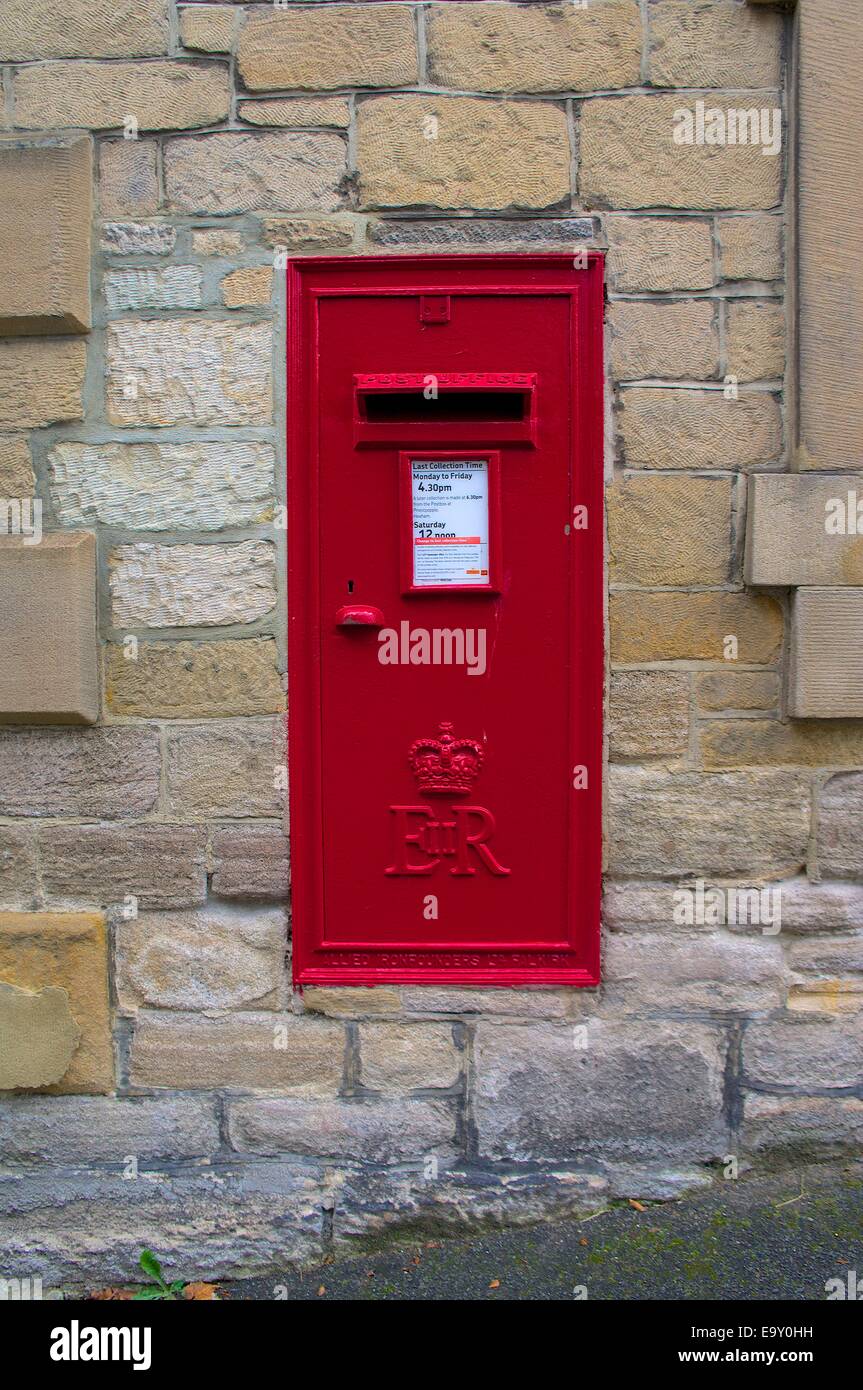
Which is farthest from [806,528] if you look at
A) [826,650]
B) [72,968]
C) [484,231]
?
[72,968]

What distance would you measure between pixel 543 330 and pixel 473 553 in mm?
640

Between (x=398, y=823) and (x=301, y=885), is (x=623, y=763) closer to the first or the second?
(x=398, y=823)

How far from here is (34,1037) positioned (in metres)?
2.77

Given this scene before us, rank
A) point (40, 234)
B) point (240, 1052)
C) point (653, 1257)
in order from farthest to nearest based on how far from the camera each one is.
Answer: point (240, 1052) < point (40, 234) < point (653, 1257)

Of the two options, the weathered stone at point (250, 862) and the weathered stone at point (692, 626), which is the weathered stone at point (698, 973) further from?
the weathered stone at point (250, 862)

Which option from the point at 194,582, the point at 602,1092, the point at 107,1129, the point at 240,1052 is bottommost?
the point at 107,1129

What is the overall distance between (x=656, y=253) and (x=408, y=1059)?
2326 millimetres

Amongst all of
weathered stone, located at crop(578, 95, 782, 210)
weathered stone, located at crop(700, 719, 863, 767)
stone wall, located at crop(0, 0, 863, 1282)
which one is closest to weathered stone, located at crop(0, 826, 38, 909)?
stone wall, located at crop(0, 0, 863, 1282)

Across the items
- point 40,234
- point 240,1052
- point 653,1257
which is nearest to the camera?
point 653,1257

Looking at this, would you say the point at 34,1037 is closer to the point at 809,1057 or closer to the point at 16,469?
the point at 16,469

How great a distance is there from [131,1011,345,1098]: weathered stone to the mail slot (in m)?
0.19

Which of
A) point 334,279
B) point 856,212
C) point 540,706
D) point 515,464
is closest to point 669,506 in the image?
point 515,464

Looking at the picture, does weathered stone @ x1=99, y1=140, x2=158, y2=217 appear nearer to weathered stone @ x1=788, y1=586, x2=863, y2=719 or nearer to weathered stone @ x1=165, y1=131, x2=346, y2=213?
weathered stone @ x1=165, y1=131, x2=346, y2=213

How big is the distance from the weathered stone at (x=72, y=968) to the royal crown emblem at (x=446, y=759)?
100 cm
